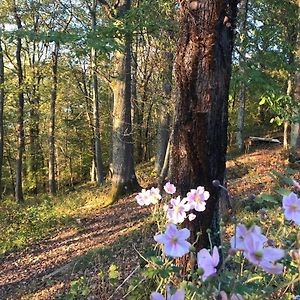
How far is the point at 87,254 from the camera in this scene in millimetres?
6148

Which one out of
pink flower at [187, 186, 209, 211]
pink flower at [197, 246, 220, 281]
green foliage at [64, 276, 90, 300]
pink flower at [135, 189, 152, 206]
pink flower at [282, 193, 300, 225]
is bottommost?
green foliage at [64, 276, 90, 300]

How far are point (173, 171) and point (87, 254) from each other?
12.5 feet

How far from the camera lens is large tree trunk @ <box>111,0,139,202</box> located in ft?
31.4

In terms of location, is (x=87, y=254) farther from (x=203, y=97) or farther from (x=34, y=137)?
(x=34, y=137)

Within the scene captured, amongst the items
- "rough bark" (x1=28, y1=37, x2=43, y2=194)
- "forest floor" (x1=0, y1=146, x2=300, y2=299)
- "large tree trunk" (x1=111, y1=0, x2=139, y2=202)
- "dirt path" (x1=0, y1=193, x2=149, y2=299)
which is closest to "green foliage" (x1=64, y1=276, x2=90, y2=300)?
"forest floor" (x1=0, y1=146, x2=300, y2=299)

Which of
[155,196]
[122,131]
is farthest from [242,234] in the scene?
[122,131]

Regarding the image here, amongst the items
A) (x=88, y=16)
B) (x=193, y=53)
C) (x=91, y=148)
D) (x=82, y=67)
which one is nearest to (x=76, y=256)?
(x=193, y=53)

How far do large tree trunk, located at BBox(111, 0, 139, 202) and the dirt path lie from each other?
0.70 m

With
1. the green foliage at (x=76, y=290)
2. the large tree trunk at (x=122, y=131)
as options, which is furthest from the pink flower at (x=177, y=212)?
the large tree trunk at (x=122, y=131)

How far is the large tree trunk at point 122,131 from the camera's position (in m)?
9.56

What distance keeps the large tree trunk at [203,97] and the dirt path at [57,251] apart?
307 cm

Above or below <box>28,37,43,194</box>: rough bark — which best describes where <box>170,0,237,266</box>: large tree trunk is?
above

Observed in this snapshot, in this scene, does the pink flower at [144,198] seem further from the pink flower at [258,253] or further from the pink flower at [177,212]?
the pink flower at [258,253]

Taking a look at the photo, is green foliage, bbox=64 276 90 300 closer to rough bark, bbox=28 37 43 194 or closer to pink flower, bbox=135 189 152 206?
pink flower, bbox=135 189 152 206
